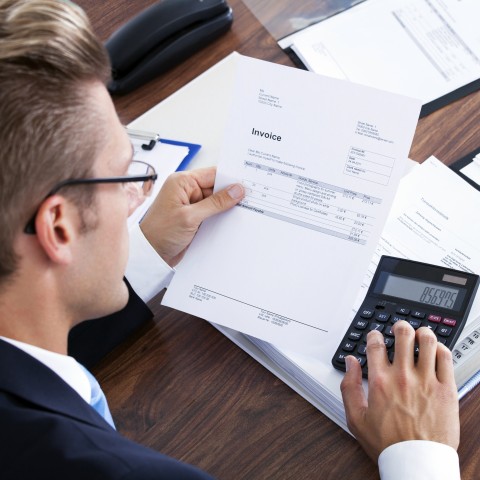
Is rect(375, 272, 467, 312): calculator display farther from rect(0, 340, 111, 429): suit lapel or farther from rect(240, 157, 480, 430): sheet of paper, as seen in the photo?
rect(0, 340, 111, 429): suit lapel

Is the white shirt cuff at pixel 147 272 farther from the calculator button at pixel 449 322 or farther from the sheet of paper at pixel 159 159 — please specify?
the calculator button at pixel 449 322

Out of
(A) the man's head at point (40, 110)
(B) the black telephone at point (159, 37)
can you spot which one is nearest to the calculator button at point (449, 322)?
(A) the man's head at point (40, 110)

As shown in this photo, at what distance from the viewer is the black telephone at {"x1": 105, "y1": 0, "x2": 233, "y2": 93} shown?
4.25ft

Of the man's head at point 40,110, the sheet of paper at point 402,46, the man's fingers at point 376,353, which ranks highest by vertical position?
the man's head at point 40,110

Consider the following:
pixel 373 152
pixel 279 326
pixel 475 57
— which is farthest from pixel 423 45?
pixel 279 326

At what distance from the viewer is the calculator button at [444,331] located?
0.91 m

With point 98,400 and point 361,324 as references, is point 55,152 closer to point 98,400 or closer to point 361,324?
point 98,400

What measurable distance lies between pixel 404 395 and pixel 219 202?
0.36 m

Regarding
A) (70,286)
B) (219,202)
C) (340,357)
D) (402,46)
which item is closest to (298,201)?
Answer: (219,202)

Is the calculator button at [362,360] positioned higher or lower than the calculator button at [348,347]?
lower

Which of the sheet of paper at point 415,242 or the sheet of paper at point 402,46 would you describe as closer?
the sheet of paper at point 415,242

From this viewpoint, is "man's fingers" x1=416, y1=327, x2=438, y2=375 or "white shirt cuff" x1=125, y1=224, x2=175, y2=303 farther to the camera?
"white shirt cuff" x1=125, y1=224, x2=175, y2=303

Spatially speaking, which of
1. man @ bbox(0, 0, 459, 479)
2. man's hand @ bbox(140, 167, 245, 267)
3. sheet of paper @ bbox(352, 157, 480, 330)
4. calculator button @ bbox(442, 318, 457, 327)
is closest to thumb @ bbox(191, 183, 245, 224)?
man's hand @ bbox(140, 167, 245, 267)

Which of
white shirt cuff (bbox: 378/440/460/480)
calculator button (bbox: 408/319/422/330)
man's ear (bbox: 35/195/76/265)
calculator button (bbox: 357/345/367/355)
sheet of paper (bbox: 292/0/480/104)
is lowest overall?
white shirt cuff (bbox: 378/440/460/480)
